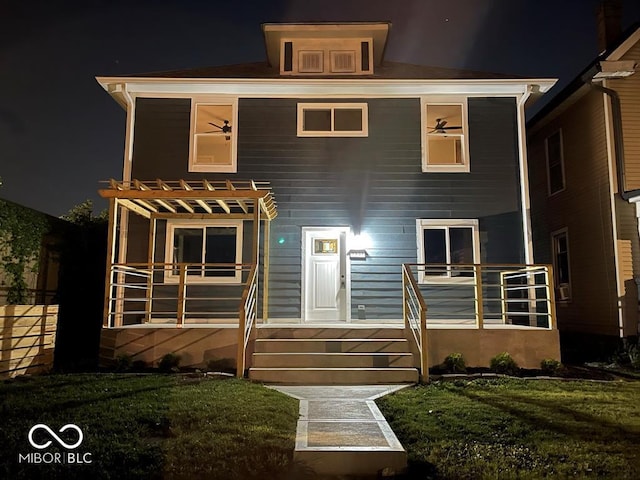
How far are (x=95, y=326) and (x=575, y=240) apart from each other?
1186 centimetres

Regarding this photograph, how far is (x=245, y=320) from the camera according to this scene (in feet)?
25.2

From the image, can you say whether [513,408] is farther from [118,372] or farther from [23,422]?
[118,372]

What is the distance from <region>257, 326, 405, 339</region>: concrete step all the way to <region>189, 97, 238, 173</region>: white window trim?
3991 millimetres

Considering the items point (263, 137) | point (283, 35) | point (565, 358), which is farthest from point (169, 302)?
point (565, 358)

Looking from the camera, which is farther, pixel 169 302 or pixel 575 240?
pixel 575 240

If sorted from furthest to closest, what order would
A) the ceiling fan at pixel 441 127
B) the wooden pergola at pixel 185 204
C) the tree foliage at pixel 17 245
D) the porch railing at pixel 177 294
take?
the ceiling fan at pixel 441 127 < the porch railing at pixel 177 294 < the wooden pergola at pixel 185 204 < the tree foliage at pixel 17 245

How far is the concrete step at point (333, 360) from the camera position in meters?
7.91

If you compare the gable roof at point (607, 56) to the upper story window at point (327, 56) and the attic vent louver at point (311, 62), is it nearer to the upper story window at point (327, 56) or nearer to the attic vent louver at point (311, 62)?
the upper story window at point (327, 56)

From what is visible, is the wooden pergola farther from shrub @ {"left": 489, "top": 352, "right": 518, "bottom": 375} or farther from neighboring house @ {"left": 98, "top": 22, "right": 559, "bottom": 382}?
shrub @ {"left": 489, "top": 352, "right": 518, "bottom": 375}

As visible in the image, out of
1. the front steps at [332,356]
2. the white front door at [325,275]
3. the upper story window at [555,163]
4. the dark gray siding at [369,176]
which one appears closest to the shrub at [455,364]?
the front steps at [332,356]

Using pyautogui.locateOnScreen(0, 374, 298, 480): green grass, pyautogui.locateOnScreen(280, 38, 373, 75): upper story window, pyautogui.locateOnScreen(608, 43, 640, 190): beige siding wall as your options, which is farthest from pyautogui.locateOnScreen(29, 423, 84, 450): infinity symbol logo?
pyautogui.locateOnScreen(608, 43, 640, 190): beige siding wall

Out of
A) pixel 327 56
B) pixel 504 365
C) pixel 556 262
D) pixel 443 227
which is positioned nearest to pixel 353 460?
pixel 504 365

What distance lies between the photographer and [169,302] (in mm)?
10484

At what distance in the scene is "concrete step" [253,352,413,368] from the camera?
791cm
